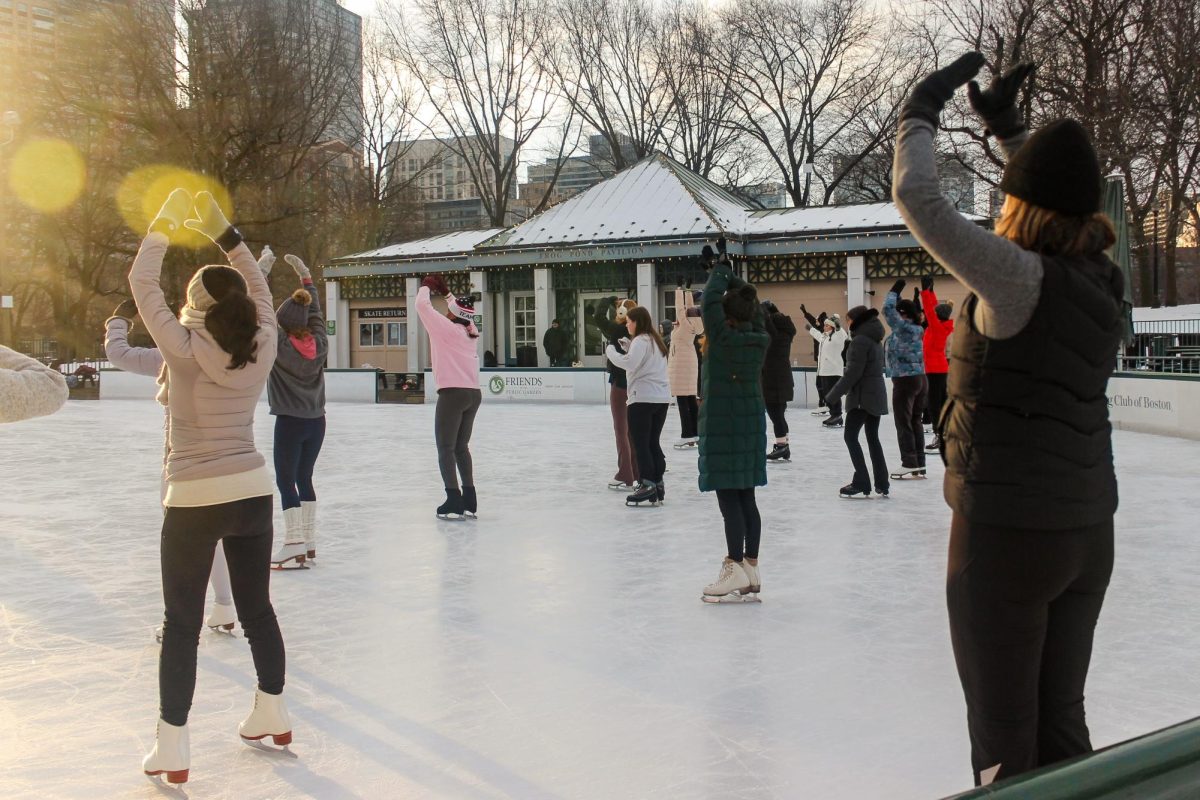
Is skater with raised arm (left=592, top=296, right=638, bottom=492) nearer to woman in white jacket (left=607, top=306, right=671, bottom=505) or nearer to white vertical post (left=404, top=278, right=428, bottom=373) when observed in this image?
woman in white jacket (left=607, top=306, right=671, bottom=505)

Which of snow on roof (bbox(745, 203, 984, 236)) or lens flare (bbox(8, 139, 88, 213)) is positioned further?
lens flare (bbox(8, 139, 88, 213))

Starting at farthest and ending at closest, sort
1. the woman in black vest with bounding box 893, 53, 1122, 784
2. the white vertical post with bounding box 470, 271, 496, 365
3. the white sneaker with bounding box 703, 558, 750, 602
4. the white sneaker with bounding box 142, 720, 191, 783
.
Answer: the white vertical post with bounding box 470, 271, 496, 365 → the white sneaker with bounding box 703, 558, 750, 602 → the white sneaker with bounding box 142, 720, 191, 783 → the woman in black vest with bounding box 893, 53, 1122, 784

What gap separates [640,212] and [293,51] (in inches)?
443

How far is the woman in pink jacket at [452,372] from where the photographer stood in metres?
7.31

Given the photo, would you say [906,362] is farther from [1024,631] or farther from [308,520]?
[1024,631]

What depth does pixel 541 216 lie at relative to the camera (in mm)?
29516

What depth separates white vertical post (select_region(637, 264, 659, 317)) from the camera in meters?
25.9

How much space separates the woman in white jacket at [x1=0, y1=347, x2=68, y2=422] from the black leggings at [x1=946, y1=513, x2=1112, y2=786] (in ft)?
5.65

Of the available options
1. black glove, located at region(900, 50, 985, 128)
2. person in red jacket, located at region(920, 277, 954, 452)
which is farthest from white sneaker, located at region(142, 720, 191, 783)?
person in red jacket, located at region(920, 277, 954, 452)

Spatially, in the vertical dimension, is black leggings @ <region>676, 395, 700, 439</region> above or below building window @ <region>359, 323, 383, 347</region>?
below

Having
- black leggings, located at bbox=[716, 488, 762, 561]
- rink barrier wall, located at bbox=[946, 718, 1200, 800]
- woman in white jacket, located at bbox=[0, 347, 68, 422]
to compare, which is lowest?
black leggings, located at bbox=[716, 488, 762, 561]

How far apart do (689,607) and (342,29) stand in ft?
102

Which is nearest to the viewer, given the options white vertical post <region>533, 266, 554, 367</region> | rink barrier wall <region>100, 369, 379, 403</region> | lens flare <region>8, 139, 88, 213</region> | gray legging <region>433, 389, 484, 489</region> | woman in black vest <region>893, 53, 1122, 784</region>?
woman in black vest <region>893, 53, 1122, 784</region>

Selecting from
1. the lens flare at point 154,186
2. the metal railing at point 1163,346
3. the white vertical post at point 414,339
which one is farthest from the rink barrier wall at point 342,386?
the metal railing at point 1163,346
